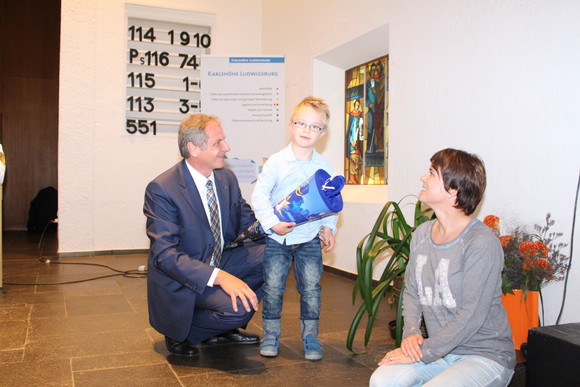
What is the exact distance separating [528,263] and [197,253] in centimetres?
150

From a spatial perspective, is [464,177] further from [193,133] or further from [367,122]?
[367,122]

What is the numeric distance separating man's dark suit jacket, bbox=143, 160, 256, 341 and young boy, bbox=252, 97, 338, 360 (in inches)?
12.2

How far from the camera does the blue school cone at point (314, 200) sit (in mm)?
1988

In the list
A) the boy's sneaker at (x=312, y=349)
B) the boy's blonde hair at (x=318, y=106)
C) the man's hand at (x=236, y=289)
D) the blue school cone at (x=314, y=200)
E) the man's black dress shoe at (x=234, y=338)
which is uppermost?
the boy's blonde hair at (x=318, y=106)

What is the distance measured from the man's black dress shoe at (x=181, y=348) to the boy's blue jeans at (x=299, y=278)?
0.37 meters

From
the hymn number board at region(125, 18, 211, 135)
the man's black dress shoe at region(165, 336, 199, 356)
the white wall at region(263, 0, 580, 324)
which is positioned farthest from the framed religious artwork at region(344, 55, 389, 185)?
the man's black dress shoe at region(165, 336, 199, 356)

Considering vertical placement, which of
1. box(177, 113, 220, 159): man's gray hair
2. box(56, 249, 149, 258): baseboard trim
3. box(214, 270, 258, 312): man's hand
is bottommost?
box(56, 249, 149, 258): baseboard trim

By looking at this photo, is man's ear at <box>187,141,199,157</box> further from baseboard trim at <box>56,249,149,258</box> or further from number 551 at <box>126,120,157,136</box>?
baseboard trim at <box>56,249,149,258</box>

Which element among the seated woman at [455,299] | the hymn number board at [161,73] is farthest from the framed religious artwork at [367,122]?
the seated woman at [455,299]

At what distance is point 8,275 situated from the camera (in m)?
4.59

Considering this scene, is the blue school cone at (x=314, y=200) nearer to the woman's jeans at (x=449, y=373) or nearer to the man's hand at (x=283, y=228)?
the man's hand at (x=283, y=228)

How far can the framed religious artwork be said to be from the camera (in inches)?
187

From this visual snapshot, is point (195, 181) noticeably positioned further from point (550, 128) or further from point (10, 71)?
point (10, 71)

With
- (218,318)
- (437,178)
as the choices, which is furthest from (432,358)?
(218,318)
